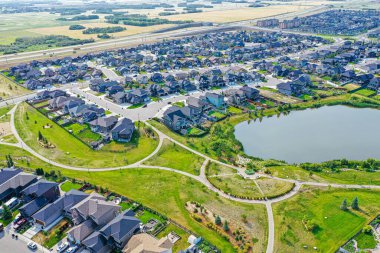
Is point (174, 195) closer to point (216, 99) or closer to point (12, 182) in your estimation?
point (12, 182)

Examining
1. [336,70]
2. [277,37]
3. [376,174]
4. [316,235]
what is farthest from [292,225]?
[277,37]

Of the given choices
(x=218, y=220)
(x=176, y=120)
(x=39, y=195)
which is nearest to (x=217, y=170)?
(x=218, y=220)

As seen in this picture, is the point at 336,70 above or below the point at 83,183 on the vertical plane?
above

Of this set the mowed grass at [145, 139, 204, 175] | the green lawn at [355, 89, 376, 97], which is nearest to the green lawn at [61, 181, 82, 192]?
the mowed grass at [145, 139, 204, 175]

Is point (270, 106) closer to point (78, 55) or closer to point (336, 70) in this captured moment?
point (336, 70)

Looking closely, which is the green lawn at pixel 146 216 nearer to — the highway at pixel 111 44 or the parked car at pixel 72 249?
the parked car at pixel 72 249

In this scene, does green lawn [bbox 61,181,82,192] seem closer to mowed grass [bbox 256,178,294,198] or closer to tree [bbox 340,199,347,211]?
mowed grass [bbox 256,178,294,198]
